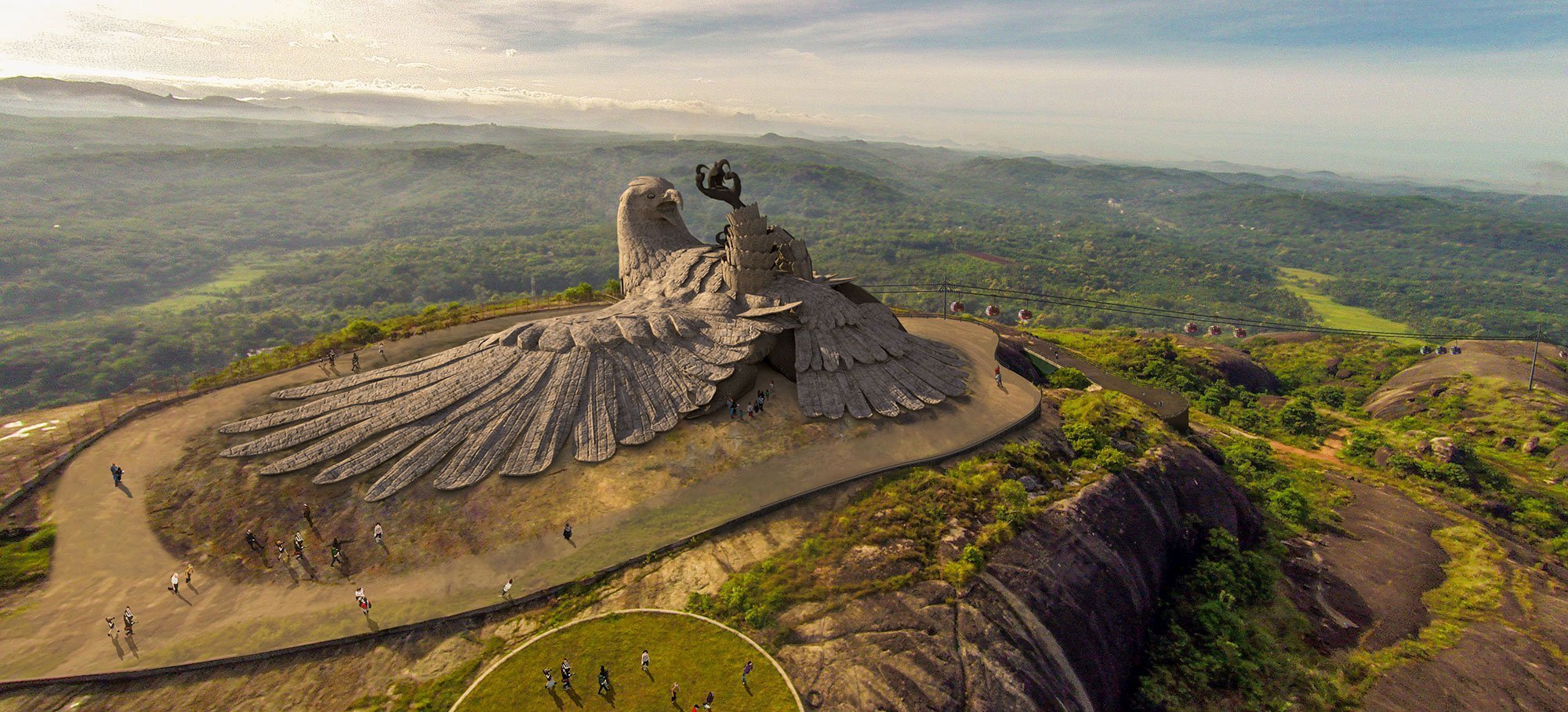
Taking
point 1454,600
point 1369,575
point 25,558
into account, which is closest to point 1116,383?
point 1369,575

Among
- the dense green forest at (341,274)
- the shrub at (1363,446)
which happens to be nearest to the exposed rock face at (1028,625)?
the shrub at (1363,446)

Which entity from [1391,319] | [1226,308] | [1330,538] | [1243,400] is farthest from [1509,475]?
[1391,319]

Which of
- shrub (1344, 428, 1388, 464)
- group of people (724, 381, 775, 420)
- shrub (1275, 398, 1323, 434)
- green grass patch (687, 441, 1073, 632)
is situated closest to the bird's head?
group of people (724, 381, 775, 420)

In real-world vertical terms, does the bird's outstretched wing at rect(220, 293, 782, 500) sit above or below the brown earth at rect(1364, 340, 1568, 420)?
above

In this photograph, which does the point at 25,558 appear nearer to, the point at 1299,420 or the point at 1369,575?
the point at 1369,575

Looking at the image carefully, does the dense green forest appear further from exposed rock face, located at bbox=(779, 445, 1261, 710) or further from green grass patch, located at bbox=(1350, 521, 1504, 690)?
exposed rock face, located at bbox=(779, 445, 1261, 710)

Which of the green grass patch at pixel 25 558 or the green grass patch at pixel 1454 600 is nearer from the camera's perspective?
the green grass patch at pixel 25 558

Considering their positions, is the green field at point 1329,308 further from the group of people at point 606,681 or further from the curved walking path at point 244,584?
the group of people at point 606,681
